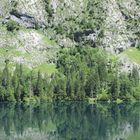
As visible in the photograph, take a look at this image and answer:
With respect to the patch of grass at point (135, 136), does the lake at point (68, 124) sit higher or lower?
higher

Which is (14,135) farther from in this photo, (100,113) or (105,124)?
(100,113)

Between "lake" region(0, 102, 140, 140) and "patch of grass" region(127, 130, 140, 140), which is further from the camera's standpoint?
"lake" region(0, 102, 140, 140)

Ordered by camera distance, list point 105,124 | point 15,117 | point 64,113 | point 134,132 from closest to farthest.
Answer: point 134,132 → point 105,124 → point 15,117 → point 64,113

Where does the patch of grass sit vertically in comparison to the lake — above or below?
below

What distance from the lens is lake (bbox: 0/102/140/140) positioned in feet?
390

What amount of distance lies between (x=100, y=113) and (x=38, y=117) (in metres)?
25.6

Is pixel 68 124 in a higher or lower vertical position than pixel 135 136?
higher

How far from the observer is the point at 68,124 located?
144m

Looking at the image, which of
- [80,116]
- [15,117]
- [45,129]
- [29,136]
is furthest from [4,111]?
[29,136]

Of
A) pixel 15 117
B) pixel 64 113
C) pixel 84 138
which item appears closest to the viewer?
pixel 84 138

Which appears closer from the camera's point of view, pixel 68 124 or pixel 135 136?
pixel 135 136

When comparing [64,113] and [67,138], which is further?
[64,113]

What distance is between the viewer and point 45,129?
13225cm

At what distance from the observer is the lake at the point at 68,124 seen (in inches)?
4685
